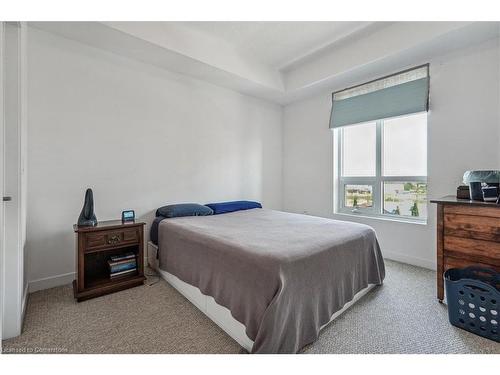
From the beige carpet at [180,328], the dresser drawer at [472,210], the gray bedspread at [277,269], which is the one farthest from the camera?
the dresser drawer at [472,210]

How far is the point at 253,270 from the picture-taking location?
136 centimetres

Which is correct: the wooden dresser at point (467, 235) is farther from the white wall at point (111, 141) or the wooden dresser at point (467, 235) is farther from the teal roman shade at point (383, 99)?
the white wall at point (111, 141)

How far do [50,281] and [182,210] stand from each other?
1.39 meters

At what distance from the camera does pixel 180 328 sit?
1.60 meters

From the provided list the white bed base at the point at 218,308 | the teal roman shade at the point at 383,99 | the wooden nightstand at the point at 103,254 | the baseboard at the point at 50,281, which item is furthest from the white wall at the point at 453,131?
the baseboard at the point at 50,281

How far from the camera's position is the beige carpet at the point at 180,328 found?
141cm

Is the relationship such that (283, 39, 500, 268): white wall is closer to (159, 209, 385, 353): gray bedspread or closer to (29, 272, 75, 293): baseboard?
(159, 209, 385, 353): gray bedspread

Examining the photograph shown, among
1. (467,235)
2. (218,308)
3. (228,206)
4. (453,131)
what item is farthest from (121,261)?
(453,131)

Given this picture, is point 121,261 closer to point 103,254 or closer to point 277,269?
point 103,254

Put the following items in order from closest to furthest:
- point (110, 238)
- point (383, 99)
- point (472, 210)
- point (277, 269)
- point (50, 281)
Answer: point (277, 269)
point (472, 210)
point (110, 238)
point (50, 281)
point (383, 99)

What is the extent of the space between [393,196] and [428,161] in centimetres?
61

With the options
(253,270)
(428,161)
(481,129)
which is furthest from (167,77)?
(481,129)

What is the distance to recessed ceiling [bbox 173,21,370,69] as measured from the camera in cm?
257
